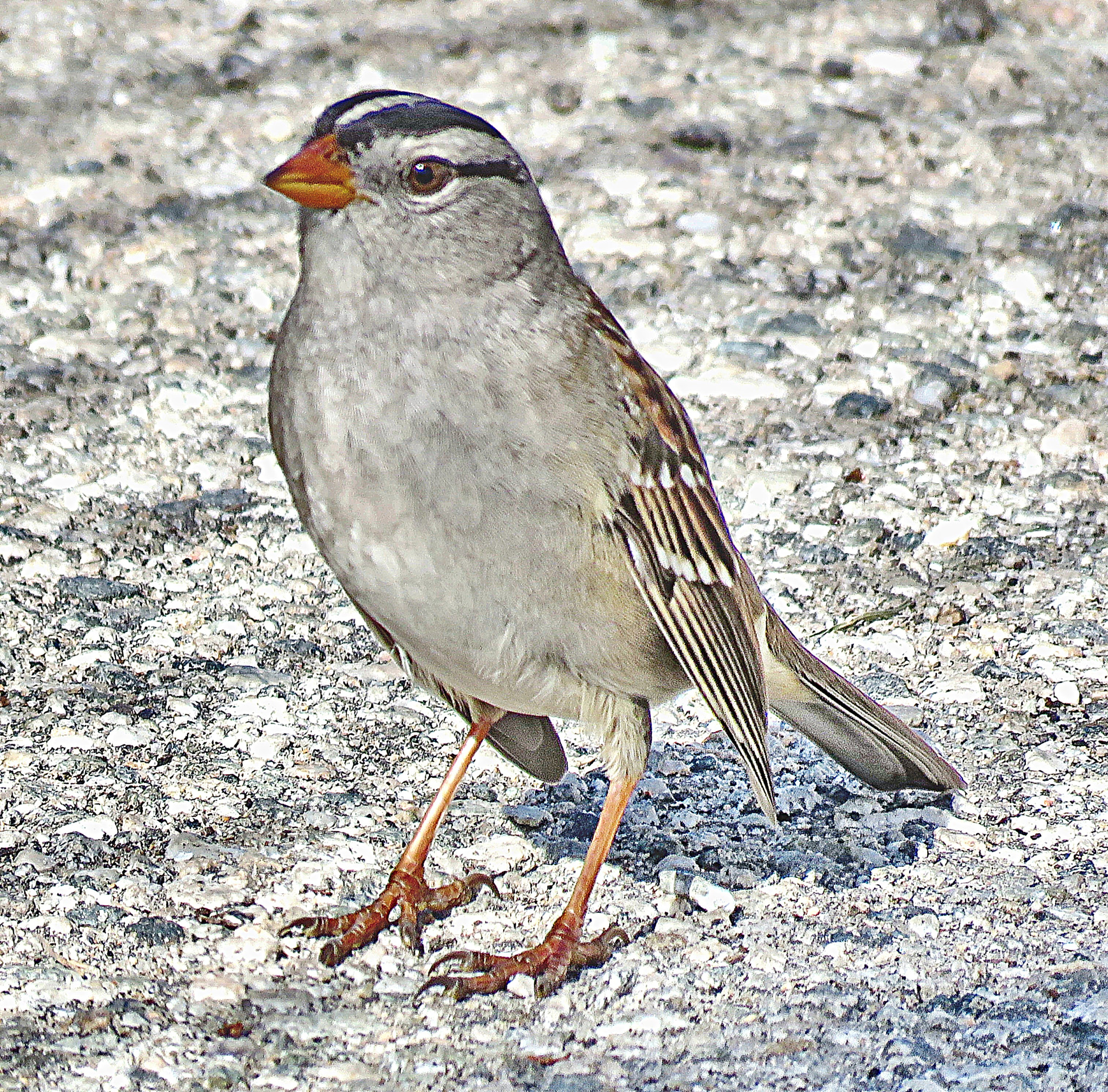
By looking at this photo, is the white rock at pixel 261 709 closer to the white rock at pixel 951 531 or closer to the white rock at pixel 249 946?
the white rock at pixel 249 946

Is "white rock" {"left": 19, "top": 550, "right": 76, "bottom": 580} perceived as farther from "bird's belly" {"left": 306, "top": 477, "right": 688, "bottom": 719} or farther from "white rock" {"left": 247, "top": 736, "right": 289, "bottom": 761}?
"bird's belly" {"left": 306, "top": 477, "right": 688, "bottom": 719}

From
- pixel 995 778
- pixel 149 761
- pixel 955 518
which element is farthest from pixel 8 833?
pixel 955 518

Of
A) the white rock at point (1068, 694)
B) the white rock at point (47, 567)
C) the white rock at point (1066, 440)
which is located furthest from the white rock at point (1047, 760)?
the white rock at point (47, 567)

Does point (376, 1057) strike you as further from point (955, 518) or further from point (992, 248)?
point (992, 248)

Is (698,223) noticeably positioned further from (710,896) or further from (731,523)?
(710,896)

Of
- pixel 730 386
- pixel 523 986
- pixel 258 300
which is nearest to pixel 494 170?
pixel 523 986

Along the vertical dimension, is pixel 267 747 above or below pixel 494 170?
below
